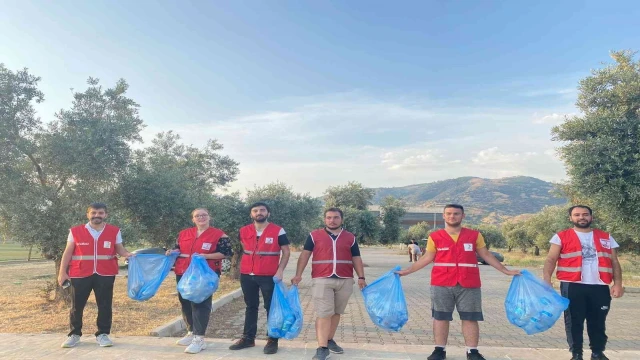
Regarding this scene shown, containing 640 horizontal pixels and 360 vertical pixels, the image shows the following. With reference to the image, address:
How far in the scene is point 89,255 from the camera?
575 centimetres

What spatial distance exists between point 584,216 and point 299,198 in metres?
12.5

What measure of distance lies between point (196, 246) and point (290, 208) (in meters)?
10.3

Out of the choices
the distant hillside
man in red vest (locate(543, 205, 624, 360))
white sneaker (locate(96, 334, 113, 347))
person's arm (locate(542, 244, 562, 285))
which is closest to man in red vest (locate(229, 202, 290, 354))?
white sneaker (locate(96, 334, 113, 347))

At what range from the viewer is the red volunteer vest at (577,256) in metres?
5.00

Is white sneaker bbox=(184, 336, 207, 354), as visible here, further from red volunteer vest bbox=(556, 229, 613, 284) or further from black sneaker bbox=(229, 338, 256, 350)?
red volunteer vest bbox=(556, 229, 613, 284)

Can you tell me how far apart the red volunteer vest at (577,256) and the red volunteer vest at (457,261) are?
1.03 meters

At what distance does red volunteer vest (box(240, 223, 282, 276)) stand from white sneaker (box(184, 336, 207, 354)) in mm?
950

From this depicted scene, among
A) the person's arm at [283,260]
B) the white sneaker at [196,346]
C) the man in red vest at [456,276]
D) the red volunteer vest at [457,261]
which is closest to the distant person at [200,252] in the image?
the white sneaker at [196,346]

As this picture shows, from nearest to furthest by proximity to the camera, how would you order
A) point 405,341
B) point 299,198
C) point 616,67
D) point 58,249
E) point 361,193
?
point 405,341 < point 58,249 < point 616,67 < point 299,198 < point 361,193

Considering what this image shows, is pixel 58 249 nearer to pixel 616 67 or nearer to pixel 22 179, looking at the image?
pixel 22 179

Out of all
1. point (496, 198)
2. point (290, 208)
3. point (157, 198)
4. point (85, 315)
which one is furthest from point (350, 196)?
point (496, 198)

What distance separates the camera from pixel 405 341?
683cm

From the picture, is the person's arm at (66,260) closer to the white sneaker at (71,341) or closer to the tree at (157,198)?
the white sneaker at (71,341)

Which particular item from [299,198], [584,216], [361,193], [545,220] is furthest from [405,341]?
[545,220]
